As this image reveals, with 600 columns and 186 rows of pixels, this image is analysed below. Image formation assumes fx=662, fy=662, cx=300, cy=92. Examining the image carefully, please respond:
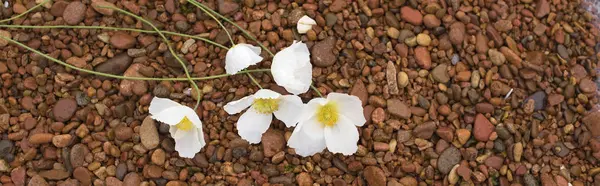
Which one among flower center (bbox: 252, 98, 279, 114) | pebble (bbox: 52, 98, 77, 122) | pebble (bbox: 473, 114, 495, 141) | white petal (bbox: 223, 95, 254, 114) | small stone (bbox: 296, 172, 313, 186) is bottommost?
small stone (bbox: 296, 172, 313, 186)

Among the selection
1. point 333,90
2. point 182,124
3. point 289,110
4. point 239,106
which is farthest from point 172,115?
point 333,90

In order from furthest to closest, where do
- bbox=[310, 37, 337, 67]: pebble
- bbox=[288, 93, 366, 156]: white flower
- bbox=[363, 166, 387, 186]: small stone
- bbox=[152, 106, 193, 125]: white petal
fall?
bbox=[310, 37, 337, 67]: pebble
bbox=[363, 166, 387, 186]: small stone
bbox=[288, 93, 366, 156]: white flower
bbox=[152, 106, 193, 125]: white petal

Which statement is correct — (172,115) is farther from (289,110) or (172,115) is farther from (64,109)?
(64,109)

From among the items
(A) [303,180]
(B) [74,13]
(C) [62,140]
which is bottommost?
(A) [303,180]

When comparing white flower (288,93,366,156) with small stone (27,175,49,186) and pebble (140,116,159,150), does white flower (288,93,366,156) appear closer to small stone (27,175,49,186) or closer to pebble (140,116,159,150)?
pebble (140,116,159,150)

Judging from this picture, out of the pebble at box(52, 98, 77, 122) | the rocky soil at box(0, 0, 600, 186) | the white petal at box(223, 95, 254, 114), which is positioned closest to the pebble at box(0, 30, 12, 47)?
the rocky soil at box(0, 0, 600, 186)

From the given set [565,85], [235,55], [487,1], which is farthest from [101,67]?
[565,85]

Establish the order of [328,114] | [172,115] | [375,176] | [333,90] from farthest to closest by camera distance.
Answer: [333,90] → [375,176] → [328,114] → [172,115]

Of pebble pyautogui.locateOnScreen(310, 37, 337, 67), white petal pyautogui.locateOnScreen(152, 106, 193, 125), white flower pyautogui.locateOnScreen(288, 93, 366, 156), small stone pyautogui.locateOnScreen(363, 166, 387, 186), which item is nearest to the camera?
white petal pyautogui.locateOnScreen(152, 106, 193, 125)
